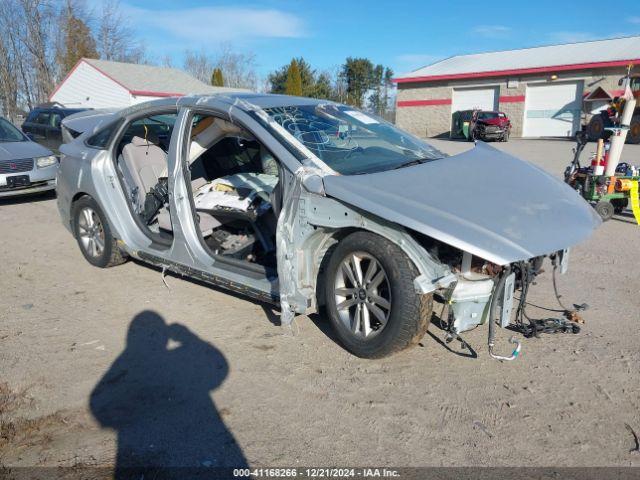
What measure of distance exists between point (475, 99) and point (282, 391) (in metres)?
34.3

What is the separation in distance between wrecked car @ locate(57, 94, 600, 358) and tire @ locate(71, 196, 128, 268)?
0.04 m

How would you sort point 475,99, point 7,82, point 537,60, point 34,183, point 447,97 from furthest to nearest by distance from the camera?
point 7,82
point 447,97
point 475,99
point 537,60
point 34,183

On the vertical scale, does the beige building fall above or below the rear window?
above

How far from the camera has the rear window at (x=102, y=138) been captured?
5.25m

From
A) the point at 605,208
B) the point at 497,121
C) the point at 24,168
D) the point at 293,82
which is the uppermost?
the point at 293,82

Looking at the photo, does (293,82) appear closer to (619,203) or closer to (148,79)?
(148,79)

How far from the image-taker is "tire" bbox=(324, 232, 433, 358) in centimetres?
315

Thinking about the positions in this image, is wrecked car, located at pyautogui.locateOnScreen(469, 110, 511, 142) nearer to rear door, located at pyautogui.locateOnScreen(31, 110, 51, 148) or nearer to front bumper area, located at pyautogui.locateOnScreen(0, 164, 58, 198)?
rear door, located at pyautogui.locateOnScreen(31, 110, 51, 148)

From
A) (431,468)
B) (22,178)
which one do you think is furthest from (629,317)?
(22,178)

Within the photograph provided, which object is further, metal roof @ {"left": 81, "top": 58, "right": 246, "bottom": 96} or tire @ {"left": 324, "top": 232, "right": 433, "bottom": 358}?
metal roof @ {"left": 81, "top": 58, "right": 246, "bottom": 96}

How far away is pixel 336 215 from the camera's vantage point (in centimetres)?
337

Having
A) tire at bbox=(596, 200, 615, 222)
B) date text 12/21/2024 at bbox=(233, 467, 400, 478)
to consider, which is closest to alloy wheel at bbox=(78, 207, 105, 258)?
date text 12/21/2024 at bbox=(233, 467, 400, 478)

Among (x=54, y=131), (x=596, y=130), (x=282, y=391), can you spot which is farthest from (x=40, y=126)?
(x=596, y=130)

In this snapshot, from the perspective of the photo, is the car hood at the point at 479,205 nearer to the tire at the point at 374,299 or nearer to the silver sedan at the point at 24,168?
the tire at the point at 374,299
